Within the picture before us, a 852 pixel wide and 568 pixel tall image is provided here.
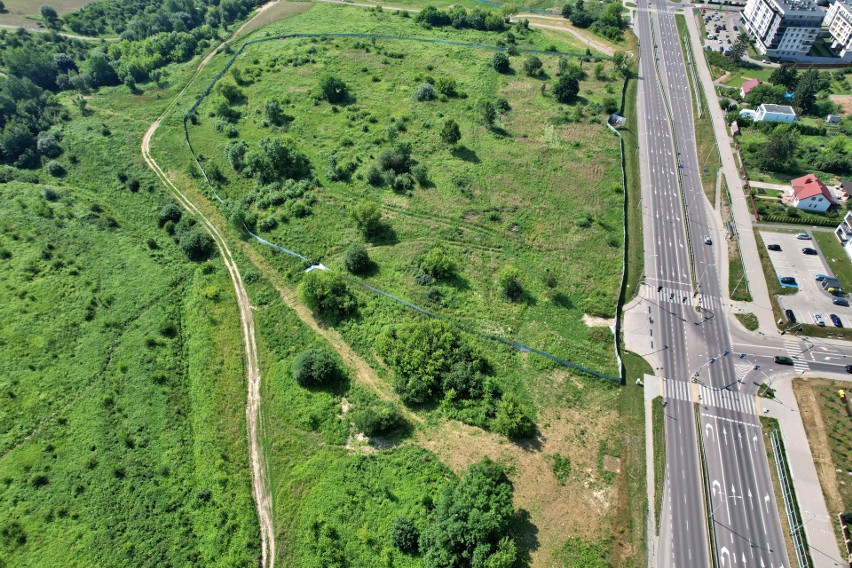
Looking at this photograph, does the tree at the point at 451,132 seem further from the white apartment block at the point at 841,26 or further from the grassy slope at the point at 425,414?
the white apartment block at the point at 841,26

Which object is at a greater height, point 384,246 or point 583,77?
point 583,77

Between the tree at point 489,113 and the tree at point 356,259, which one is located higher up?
the tree at point 489,113

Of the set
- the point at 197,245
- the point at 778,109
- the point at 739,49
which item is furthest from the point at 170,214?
the point at 739,49

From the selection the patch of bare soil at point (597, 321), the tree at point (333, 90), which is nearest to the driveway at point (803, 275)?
the patch of bare soil at point (597, 321)

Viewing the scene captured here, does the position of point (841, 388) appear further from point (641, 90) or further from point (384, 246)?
point (641, 90)

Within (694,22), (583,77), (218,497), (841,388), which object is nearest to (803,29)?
(694,22)

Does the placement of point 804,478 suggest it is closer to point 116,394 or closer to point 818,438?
point 818,438

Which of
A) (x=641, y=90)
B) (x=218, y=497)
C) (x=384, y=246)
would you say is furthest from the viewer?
(x=641, y=90)
